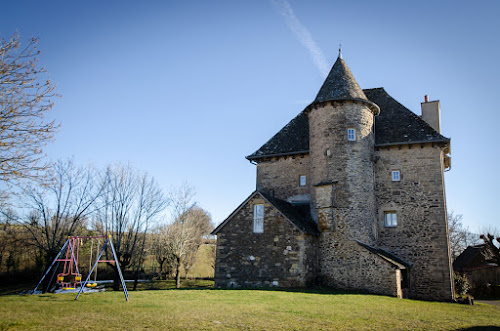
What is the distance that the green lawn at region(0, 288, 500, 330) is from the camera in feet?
30.7

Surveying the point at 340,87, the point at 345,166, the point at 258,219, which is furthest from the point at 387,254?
the point at 340,87

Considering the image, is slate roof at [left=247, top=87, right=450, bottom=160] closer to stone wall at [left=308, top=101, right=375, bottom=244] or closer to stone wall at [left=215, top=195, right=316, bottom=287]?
stone wall at [left=308, top=101, right=375, bottom=244]

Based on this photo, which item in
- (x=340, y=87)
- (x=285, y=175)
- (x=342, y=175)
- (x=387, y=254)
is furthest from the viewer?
(x=285, y=175)

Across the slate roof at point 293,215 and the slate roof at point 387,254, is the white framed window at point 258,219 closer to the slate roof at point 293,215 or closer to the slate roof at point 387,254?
the slate roof at point 293,215

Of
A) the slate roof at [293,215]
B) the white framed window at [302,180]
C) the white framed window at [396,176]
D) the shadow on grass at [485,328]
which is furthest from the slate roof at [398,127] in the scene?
the shadow on grass at [485,328]

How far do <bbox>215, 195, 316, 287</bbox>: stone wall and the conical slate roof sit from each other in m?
7.64

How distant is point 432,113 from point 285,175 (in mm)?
10897

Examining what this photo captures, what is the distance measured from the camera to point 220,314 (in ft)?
35.7

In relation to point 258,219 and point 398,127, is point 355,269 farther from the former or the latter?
point 398,127

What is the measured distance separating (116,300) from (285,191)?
14240 mm

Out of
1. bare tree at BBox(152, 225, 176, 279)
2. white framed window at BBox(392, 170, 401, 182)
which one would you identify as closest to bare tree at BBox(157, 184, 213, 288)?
bare tree at BBox(152, 225, 176, 279)

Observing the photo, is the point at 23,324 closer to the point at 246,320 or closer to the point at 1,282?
the point at 246,320

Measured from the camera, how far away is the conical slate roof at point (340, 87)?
870 inches

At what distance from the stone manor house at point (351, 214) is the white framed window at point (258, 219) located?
0.18 feet
